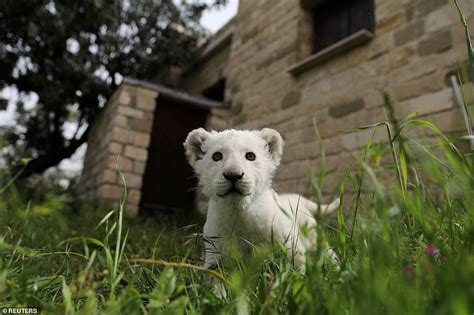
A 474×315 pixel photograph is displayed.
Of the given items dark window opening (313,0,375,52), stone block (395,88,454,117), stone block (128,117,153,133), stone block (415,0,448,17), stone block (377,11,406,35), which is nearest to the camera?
stone block (395,88,454,117)

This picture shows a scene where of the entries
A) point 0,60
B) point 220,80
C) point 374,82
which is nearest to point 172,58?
point 220,80

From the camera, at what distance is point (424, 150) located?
1.49 metres

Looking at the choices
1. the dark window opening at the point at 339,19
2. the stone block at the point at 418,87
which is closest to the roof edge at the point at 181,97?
the dark window opening at the point at 339,19

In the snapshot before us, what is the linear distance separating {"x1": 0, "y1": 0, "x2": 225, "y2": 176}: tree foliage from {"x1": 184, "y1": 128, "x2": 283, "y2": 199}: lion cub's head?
992 cm

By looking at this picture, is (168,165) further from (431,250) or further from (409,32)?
(431,250)

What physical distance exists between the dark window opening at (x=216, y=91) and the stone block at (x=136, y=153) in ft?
12.5

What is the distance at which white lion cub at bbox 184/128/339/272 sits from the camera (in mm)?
1980

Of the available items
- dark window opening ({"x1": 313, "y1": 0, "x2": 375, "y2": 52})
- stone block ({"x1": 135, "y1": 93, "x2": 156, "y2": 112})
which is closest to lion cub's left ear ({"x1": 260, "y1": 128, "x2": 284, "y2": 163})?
dark window opening ({"x1": 313, "y1": 0, "x2": 375, "y2": 52})

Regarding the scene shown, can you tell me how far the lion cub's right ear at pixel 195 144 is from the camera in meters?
2.39

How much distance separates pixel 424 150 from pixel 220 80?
9.09 metres

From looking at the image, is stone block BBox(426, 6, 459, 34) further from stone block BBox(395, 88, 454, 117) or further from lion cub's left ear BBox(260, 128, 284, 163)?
lion cub's left ear BBox(260, 128, 284, 163)

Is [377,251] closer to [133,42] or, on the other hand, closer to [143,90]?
[143,90]

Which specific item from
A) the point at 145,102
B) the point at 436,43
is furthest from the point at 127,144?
the point at 436,43

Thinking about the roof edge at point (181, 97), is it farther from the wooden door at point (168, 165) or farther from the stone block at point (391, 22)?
the stone block at point (391, 22)
